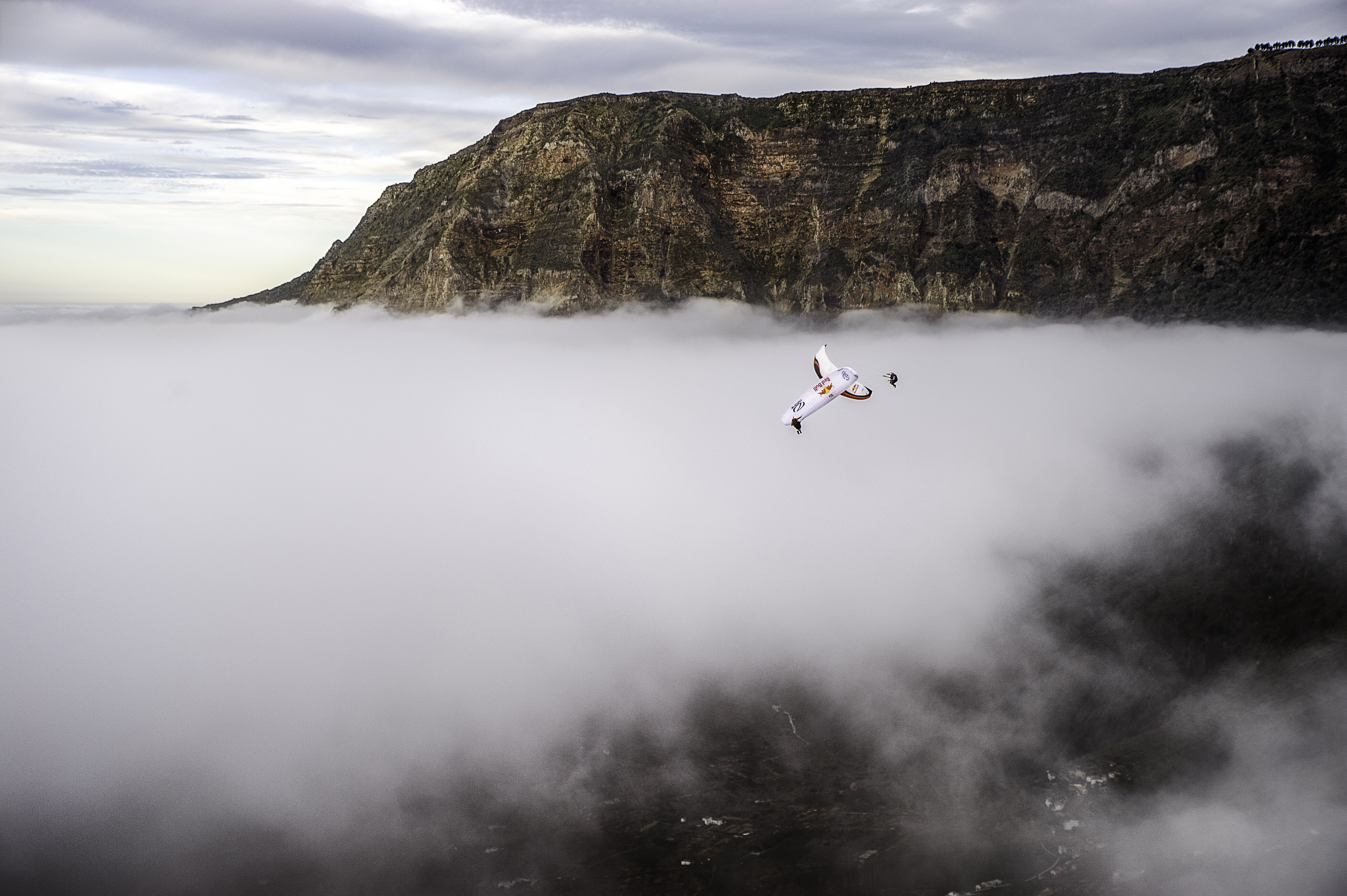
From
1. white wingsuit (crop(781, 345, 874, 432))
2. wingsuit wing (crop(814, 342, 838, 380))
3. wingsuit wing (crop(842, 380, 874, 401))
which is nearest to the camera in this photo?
white wingsuit (crop(781, 345, 874, 432))

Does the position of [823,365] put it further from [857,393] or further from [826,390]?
[826,390]

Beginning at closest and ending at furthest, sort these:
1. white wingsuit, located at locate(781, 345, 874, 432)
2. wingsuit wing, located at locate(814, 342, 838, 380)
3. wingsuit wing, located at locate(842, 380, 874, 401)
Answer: white wingsuit, located at locate(781, 345, 874, 432), wingsuit wing, located at locate(842, 380, 874, 401), wingsuit wing, located at locate(814, 342, 838, 380)

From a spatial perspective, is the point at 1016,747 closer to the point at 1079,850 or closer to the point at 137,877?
the point at 1079,850

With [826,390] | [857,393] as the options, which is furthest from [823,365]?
[826,390]

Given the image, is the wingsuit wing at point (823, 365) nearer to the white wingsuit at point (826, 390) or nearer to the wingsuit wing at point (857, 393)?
the white wingsuit at point (826, 390)

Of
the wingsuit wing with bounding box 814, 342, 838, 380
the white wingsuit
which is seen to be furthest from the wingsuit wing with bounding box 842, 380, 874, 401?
the wingsuit wing with bounding box 814, 342, 838, 380

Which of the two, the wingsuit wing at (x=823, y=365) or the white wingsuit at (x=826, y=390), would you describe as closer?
the white wingsuit at (x=826, y=390)

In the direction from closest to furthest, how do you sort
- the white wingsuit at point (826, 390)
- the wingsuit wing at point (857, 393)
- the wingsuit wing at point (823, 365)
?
the white wingsuit at point (826, 390)
the wingsuit wing at point (857, 393)
the wingsuit wing at point (823, 365)

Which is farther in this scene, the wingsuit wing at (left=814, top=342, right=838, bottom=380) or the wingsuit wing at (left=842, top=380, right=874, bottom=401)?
the wingsuit wing at (left=814, top=342, right=838, bottom=380)

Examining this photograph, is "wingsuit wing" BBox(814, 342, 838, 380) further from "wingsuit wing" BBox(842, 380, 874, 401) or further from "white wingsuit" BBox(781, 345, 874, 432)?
"wingsuit wing" BBox(842, 380, 874, 401)

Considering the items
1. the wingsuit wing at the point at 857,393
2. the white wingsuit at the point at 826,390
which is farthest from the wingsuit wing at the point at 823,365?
the wingsuit wing at the point at 857,393
